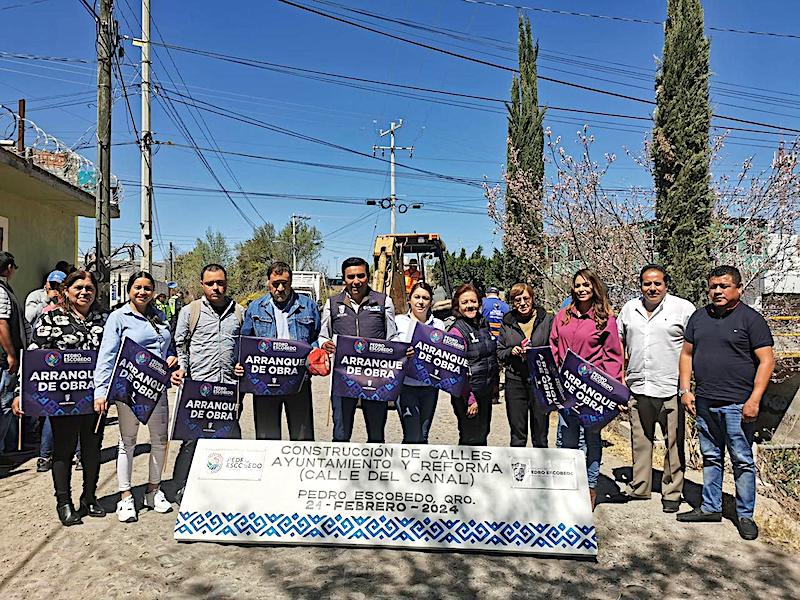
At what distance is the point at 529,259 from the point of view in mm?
14016

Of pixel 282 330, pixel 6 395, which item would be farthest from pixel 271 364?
pixel 6 395

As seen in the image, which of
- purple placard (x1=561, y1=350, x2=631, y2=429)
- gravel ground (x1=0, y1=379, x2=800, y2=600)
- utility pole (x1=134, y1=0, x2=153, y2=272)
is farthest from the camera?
utility pole (x1=134, y1=0, x2=153, y2=272)

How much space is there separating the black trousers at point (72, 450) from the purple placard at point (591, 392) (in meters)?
3.72

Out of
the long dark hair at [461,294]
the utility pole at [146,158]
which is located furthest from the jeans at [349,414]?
the utility pole at [146,158]

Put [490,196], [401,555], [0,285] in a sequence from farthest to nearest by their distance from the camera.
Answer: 1. [490,196]
2. [0,285]
3. [401,555]

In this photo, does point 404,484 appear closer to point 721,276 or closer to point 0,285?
point 721,276

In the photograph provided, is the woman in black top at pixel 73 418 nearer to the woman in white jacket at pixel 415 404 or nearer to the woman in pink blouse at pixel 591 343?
the woman in white jacket at pixel 415 404

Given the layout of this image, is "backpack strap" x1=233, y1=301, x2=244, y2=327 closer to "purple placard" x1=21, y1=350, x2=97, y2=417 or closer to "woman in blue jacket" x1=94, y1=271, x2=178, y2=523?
"woman in blue jacket" x1=94, y1=271, x2=178, y2=523

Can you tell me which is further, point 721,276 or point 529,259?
point 529,259

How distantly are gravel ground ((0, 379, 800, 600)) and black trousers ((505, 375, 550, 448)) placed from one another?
3.23ft

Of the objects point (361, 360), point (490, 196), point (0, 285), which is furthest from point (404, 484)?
point (490, 196)

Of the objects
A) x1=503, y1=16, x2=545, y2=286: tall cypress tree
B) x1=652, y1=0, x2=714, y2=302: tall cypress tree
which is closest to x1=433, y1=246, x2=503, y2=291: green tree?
x1=503, y1=16, x2=545, y2=286: tall cypress tree

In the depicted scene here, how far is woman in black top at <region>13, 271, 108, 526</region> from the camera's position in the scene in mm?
4992

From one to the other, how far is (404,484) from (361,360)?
3.83ft
